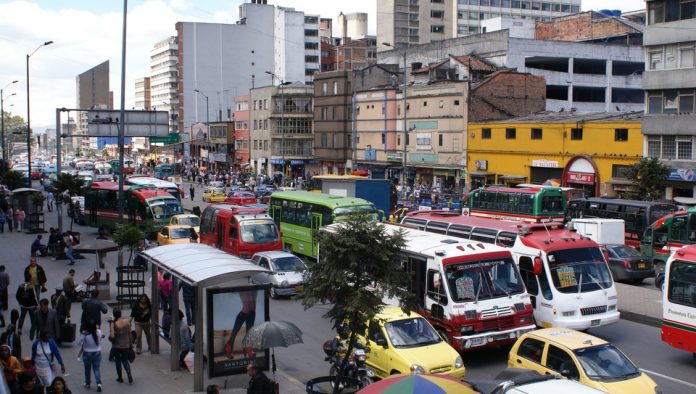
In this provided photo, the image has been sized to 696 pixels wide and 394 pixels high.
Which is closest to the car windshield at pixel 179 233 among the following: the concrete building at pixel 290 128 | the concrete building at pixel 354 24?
the concrete building at pixel 290 128

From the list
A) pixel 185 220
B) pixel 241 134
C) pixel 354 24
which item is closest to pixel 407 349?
pixel 185 220

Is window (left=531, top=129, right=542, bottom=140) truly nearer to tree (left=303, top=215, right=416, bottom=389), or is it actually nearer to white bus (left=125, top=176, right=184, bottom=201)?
white bus (left=125, top=176, right=184, bottom=201)

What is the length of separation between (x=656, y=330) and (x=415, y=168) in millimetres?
48164

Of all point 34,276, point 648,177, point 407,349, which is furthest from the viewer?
point 648,177

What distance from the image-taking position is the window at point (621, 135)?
47438 mm

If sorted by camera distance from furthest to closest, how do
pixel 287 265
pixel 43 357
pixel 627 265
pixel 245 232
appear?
pixel 245 232 → pixel 627 265 → pixel 287 265 → pixel 43 357

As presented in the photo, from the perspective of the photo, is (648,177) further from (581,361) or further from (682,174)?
(581,361)

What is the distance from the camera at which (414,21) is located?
11712 centimetres

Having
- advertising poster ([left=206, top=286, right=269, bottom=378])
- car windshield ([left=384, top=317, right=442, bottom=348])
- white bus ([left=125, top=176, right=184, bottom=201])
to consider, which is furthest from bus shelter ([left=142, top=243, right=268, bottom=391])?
white bus ([left=125, top=176, right=184, bottom=201])

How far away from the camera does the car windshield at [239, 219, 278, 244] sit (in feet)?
90.6

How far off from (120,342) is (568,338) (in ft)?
27.2

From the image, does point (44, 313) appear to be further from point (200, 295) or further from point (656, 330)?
point (656, 330)

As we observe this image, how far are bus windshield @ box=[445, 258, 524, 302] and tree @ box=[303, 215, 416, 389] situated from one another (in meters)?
3.31

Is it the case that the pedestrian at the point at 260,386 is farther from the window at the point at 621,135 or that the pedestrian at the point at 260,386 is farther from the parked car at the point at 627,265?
the window at the point at 621,135
